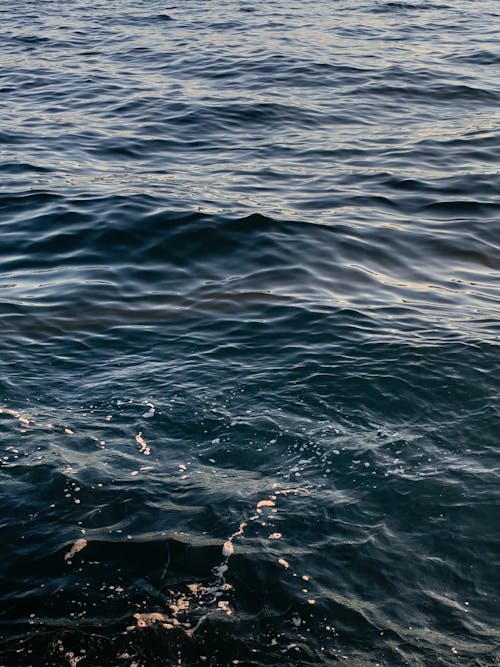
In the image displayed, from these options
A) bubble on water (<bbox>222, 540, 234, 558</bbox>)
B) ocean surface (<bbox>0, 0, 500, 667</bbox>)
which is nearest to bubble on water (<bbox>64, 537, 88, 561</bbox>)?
ocean surface (<bbox>0, 0, 500, 667</bbox>)

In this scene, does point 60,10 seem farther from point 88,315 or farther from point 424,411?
point 424,411

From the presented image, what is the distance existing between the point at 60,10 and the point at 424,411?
2306cm

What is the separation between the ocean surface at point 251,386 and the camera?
Result: 4363 millimetres

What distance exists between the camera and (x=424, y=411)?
19.8 ft

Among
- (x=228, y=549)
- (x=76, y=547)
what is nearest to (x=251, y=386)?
(x=228, y=549)

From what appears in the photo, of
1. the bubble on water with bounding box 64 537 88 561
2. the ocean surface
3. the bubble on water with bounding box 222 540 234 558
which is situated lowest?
the ocean surface

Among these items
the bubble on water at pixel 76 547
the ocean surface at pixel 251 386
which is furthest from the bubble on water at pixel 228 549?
the bubble on water at pixel 76 547

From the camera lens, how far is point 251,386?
21.0 feet

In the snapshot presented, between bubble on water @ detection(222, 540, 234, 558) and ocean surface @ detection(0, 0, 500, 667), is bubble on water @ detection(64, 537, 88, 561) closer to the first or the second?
ocean surface @ detection(0, 0, 500, 667)

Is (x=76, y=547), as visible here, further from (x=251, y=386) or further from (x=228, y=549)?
(x=251, y=386)

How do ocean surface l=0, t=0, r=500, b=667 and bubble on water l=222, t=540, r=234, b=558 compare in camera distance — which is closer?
ocean surface l=0, t=0, r=500, b=667

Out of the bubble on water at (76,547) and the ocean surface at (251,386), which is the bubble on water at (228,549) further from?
the bubble on water at (76,547)

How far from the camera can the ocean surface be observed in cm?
436

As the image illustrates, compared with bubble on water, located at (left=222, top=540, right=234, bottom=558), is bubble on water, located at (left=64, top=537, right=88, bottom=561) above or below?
above
